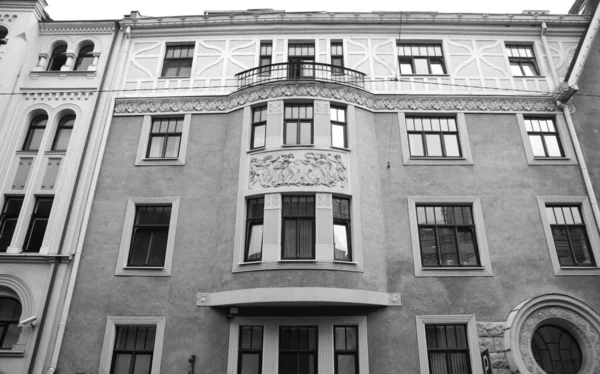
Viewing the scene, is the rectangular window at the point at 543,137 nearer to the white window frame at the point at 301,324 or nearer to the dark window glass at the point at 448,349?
the dark window glass at the point at 448,349

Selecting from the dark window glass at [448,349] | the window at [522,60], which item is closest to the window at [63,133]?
the dark window glass at [448,349]

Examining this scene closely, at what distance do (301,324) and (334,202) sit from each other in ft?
14.3

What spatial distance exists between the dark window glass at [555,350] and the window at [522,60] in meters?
10.9

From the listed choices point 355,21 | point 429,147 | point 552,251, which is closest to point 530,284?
point 552,251

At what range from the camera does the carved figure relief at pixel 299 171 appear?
50.8 feet

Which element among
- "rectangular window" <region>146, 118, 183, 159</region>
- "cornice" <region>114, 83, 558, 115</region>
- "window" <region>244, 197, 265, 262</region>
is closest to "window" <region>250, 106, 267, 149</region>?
"cornice" <region>114, 83, 558, 115</region>

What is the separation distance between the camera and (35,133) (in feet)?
60.0

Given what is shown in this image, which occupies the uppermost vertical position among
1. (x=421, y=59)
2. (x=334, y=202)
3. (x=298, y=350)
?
(x=421, y=59)

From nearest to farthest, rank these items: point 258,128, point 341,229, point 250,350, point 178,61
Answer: point 250,350 < point 341,229 < point 258,128 < point 178,61

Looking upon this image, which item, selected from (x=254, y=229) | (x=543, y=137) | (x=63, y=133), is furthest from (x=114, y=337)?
(x=543, y=137)

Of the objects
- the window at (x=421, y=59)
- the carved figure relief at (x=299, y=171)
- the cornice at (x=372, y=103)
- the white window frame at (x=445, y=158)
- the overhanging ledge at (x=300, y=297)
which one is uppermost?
the window at (x=421, y=59)

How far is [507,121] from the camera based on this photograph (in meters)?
18.0

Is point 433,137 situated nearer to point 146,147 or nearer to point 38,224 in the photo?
point 146,147

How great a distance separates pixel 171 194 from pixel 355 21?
11.3m
